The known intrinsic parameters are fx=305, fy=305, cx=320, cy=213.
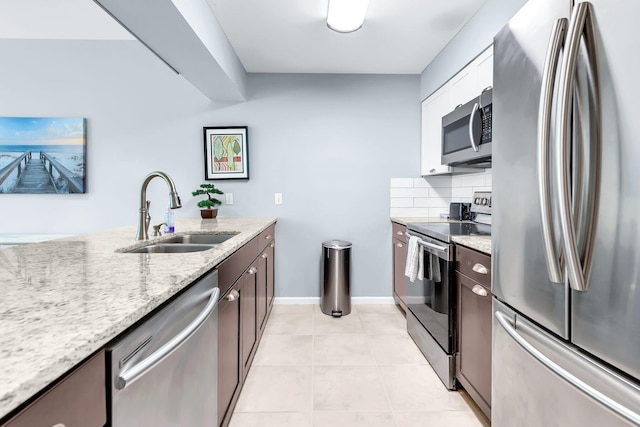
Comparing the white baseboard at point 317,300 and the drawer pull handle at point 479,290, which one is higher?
the drawer pull handle at point 479,290

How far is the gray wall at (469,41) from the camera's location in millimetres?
1831

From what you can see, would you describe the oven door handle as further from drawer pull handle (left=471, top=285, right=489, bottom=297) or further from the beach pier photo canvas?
the beach pier photo canvas

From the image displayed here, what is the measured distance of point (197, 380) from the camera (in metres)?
0.94

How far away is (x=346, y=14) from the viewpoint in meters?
2.06

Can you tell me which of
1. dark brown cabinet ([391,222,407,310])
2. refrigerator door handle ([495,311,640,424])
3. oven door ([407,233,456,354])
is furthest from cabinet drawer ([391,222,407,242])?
refrigerator door handle ([495,311,640,424])

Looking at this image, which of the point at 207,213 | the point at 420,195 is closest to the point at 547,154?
the point at 420,195

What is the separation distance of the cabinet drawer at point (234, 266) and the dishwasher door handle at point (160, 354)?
0.22 meters

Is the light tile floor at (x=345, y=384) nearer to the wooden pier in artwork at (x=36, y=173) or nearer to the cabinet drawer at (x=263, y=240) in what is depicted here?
the cabinet drawer at (x=263, y=240)

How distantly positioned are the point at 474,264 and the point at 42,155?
3.74 m

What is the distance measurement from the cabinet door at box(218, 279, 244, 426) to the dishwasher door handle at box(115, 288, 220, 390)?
0.90ft

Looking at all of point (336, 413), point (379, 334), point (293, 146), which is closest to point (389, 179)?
point (293, 146)

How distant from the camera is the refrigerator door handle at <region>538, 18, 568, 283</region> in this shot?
2.48ft

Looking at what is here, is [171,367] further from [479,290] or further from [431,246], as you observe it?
[431,246]

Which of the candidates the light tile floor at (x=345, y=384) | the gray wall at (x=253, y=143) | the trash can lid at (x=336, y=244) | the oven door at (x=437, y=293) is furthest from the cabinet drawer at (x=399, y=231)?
the light tile floor at (x=345, y=384)
